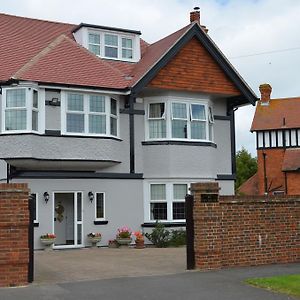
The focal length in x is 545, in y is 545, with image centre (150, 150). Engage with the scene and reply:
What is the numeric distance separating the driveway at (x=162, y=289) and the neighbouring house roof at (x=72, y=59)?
10.3m

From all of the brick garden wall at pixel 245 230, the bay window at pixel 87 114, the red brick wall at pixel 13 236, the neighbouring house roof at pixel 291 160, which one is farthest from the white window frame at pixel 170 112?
the neighbouring house roof at pixel 291 160

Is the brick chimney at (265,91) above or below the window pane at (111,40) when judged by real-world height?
above

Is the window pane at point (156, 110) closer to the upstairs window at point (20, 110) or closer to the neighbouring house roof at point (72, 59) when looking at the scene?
the neighbouring house roof at point (72, 59)

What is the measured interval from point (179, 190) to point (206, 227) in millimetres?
9417

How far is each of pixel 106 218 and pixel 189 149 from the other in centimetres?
444

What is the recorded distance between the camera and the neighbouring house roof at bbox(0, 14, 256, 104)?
20609 millimetres

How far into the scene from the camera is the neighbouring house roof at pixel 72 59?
20.6 metres

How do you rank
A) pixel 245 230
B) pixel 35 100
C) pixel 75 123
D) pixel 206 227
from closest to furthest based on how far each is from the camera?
pixel 206 227 → pixel 245 230 → pixel 35 100 → pixel 75 123

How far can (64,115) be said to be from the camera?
20.4 meters

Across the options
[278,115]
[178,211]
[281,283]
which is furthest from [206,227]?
[278,115]

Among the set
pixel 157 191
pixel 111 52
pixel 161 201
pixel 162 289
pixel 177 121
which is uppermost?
pixel 111 52

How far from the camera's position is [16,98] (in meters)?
19.8

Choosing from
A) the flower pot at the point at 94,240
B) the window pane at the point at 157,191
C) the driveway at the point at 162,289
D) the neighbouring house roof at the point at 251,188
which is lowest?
the driveway at the point at 162,289

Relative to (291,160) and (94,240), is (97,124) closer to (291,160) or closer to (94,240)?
(94,240)
